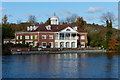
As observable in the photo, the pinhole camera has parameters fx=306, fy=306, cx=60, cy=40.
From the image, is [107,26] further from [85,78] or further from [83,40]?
[85,78]

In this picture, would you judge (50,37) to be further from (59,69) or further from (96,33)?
(59,69)

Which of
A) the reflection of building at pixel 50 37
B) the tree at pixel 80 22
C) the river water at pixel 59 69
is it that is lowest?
the river water at pixel 59 69

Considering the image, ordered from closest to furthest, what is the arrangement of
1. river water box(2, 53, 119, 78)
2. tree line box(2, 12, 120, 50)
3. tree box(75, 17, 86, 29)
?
river water box(2, 53, 119, 78) < tree line box(2, 12, 120, 50) < tree box(75, 17, 86, 29)

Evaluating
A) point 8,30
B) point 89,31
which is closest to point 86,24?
point 89,31

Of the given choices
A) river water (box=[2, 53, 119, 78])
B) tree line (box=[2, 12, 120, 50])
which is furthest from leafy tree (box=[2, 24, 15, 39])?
river water (box=[2, 53, 119, 78])

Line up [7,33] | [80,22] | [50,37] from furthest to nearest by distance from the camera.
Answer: [80,22]
[50,37]
[7,33]

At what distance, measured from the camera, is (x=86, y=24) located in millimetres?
78125

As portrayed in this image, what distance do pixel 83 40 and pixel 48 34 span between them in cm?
777

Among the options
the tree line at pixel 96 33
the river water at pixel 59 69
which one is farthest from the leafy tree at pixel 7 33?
the river water at pixel 59 69

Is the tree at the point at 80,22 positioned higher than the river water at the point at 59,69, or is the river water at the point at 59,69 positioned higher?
the tree at the point at 80,22

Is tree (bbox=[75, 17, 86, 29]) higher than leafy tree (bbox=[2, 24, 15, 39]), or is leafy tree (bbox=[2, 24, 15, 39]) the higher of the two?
tree (bbox=[75, 17, 86, 29])

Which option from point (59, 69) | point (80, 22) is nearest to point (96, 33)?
point (80, 22)

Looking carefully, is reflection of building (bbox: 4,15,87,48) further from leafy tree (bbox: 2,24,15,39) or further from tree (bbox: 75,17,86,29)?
tree (bbox: 75,17,86,29)

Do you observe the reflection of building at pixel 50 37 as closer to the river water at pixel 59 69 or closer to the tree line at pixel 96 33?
the tree line at pixel 96 33
